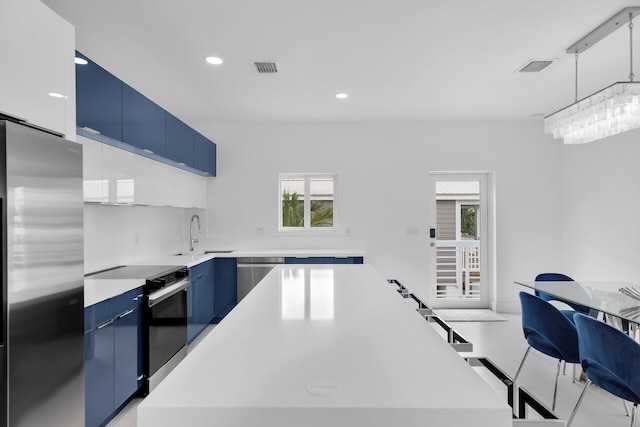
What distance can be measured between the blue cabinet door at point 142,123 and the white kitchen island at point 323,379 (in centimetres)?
203

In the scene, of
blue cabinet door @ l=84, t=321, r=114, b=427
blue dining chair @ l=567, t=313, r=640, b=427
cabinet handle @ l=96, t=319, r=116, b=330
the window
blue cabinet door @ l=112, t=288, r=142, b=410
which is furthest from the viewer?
the window

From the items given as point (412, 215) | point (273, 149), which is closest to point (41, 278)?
point (273, 149)

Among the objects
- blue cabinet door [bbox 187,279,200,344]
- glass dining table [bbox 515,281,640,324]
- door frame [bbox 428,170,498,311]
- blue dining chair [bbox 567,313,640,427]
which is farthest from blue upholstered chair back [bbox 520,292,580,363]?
blue cabinet door [bbox 187,279,200,344]

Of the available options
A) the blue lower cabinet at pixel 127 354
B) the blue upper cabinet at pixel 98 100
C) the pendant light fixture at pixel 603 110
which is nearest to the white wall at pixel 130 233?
the blue lower cabinet at pixel 127 354

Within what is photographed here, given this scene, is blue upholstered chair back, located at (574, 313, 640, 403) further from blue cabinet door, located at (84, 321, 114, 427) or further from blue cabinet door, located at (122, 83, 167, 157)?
blue cabinet door, located at (122, 83, 167, 157)

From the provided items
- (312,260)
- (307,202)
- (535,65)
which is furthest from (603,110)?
(307,202)

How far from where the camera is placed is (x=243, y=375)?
0.87m

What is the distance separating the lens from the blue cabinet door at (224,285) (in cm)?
452

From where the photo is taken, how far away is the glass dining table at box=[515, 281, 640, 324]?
229 cm

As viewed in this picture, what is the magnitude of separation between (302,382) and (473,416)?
1.11ft

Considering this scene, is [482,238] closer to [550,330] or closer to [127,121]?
[550,330]

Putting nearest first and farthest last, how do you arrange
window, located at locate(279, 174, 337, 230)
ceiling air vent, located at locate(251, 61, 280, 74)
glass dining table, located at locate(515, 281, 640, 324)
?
1. glass dining table, located at locate(515, 281, 640, 324)
2. ceiling air vent, located at locate(251, 61, 280, 74)
3. window, located at locate(279, 174, 337, 230)

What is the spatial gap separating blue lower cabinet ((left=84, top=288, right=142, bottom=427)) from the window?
109 inches

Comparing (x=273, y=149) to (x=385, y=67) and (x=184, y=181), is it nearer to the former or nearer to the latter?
(x=184, y=181)
